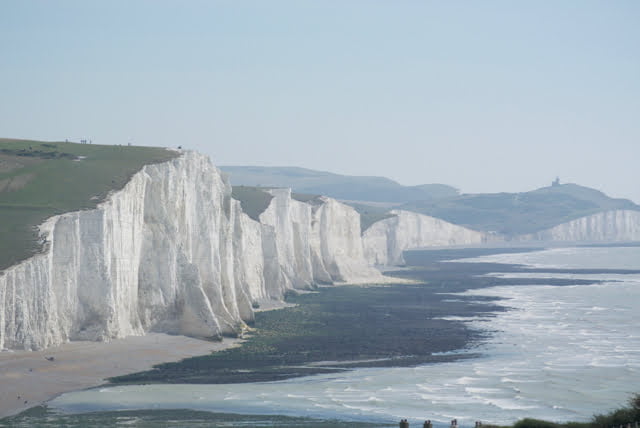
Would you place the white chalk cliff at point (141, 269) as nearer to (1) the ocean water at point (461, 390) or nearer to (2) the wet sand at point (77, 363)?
(2) the wet sand at point (77, 363)

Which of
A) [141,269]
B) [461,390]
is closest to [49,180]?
[141,269]

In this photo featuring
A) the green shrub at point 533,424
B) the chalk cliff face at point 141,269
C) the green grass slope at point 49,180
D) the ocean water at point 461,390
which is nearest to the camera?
the green shrub at point 533,424

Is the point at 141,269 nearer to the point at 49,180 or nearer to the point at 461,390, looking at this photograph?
the point at 49,180

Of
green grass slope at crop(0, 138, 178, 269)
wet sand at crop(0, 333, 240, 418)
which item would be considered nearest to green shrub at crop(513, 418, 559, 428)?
wet sand at crop(0, 333, 240, 418)

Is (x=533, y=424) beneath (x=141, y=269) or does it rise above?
beneath

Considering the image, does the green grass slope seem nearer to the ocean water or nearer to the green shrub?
the ocean water

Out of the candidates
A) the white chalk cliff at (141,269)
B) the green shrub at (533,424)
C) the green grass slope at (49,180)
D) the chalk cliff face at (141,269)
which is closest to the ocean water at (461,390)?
the white chalk cliff at (141,269)
